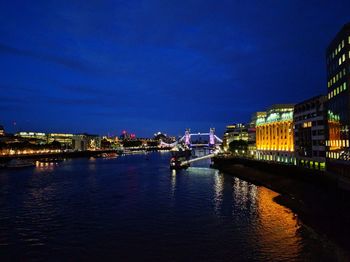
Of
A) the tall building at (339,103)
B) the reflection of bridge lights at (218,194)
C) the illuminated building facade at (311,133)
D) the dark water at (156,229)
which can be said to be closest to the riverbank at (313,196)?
the dark water at (156,229)

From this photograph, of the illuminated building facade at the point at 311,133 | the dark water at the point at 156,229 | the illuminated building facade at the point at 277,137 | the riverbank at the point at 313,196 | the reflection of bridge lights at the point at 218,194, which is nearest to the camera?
the dark water at the point at 156,229

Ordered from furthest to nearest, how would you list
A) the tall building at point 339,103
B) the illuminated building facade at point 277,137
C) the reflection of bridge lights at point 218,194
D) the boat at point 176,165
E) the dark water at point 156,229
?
the boat at point 176,165
the illuminated building facade at point 277,137
the tall building at point 339,103
the reflection of bridge lights at point 218,194
the dark water at point 156,229

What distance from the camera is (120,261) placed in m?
15.7

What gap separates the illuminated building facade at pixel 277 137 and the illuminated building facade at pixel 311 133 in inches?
204

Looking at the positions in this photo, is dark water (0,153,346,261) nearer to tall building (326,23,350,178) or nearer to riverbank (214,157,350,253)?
riverbank (214,157,350,253)

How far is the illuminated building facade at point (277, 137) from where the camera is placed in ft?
180

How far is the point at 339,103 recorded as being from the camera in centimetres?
3612

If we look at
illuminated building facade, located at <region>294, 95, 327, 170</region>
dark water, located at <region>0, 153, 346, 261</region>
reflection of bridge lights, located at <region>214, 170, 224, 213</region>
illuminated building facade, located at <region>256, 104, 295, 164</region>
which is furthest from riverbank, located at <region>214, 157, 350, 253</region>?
illuminated building facade, located at <region>256, 104, 295, 164</region>

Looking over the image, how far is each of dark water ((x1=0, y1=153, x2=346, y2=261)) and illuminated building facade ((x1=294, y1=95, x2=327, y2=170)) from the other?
411 inches

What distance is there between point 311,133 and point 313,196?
17.3 meters

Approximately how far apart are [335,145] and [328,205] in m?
15.0

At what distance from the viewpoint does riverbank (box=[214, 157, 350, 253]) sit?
20.2m

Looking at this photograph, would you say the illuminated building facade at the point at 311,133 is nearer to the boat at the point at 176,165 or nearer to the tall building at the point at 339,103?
the tall building at the point at 339,103

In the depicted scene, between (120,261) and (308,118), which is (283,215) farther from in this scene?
(308,118)
